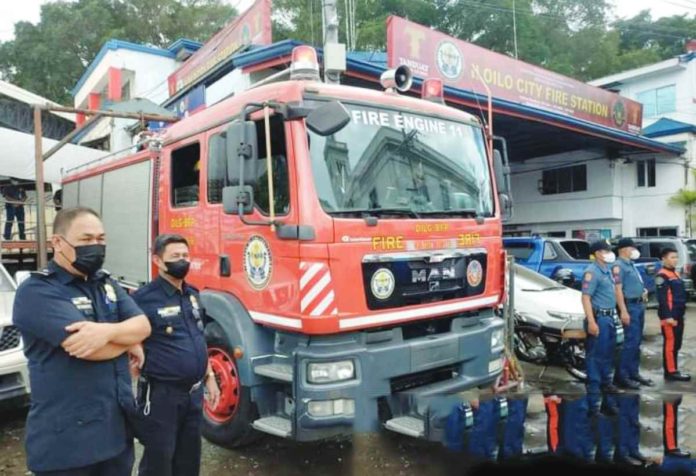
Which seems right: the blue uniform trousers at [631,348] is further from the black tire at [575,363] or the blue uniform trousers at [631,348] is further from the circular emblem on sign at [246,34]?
the circular emblem on sign at [246,34]

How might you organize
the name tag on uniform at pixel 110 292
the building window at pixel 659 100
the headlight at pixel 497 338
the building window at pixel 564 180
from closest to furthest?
the name tag on uniform at pixel 110 292, the headlight at pixel 497 338, the building window at pixel 564 180, the building window at pixel 659 100

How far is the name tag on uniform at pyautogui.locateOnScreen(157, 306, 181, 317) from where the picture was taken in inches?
115

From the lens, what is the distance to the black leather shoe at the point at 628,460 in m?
3.83

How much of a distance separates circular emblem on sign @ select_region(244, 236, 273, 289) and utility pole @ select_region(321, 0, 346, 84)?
6.92ft

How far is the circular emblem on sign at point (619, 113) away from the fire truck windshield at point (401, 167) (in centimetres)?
1646

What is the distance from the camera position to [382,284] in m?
3.56

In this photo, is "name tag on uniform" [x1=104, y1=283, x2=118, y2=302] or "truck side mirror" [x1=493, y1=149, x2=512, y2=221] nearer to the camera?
"name tag on uniform" [x1=104, y1=283, x2=118, y2=302]

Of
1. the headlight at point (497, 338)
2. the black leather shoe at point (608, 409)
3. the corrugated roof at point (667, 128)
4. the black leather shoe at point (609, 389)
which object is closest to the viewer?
the headlight at point (497, 338)

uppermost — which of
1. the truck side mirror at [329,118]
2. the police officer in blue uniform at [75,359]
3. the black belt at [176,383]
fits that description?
the truck side mirror at [329,118]

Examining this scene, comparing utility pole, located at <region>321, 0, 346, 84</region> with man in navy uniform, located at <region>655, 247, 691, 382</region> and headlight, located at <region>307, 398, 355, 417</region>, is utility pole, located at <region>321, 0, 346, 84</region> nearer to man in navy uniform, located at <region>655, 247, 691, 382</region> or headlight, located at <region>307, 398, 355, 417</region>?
headlight, located at <region>307, 398, 355, 417</region>

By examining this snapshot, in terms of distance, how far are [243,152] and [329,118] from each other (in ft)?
1.86

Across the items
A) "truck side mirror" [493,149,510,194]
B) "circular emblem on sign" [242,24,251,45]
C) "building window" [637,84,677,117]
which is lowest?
"truck side mirror" [493,149,510,194]

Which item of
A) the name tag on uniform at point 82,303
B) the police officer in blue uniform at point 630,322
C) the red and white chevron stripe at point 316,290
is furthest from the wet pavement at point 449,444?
the name tag on uniform at point 82,303

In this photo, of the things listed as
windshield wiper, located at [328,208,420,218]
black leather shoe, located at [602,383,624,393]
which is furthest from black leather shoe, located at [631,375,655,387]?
windshield wiper, located at [328,208,420,218]
